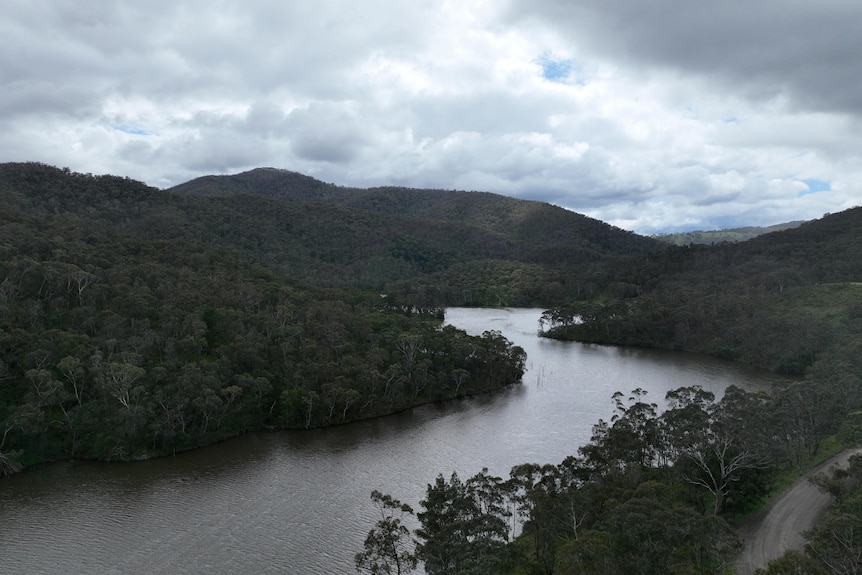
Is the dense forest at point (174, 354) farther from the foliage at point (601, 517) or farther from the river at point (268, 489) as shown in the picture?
the foliage at point (601, 517)

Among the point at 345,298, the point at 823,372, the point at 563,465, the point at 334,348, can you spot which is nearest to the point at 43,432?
the point at 334,348

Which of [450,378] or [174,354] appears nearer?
[174,354]

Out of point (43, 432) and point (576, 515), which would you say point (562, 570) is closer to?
point (576, 515)

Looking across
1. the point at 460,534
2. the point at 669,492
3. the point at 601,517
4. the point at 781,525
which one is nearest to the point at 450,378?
the point at 669,492

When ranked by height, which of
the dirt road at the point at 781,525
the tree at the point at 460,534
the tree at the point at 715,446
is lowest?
the dirt road at the point at 781,525

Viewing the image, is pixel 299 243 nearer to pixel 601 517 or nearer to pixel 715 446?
pixel 715 446

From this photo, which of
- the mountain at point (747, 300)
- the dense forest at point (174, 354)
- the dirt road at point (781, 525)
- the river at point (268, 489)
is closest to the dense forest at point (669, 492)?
the mountain at point (747, 300)

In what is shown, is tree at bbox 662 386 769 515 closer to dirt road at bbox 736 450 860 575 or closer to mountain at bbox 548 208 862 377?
dirt road at bbox 736 450 860 575
